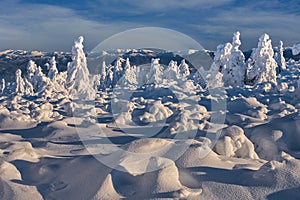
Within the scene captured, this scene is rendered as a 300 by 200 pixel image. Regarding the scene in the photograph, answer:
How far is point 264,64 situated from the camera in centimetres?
3375

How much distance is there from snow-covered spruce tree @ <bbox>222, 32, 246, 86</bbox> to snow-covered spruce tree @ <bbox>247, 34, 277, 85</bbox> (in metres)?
0.84

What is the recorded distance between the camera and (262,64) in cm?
3384

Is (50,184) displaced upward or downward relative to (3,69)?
upward

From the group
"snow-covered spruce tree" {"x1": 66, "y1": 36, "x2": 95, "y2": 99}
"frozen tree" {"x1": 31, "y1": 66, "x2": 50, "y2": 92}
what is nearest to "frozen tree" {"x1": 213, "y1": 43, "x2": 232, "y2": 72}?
"snow-covered spruce tree" {"x1": 66, "y1": 36, "x2": 95, "y2": 99}

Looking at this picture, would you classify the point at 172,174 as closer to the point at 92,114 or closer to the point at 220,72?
the point at 92,114

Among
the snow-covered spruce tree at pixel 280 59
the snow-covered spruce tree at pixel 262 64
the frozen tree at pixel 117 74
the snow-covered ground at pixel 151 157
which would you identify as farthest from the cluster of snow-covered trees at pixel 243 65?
the frozen tree at pixel 117 74

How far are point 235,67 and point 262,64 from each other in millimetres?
2417

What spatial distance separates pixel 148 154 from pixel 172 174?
1075 mm

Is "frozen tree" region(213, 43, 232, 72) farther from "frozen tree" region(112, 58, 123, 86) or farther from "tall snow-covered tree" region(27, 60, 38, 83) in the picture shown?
"tall snow-covered tree" region(27, 60, 38, 83)

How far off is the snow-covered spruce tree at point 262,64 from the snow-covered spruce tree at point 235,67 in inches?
33.0

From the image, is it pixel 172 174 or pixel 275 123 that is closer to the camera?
pixel 172 174

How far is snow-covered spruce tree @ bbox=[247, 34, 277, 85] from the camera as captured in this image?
33.5 m

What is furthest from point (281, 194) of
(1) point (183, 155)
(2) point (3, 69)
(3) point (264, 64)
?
(2) point (3, 69)

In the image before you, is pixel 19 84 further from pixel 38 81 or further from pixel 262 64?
pixel 262 64
